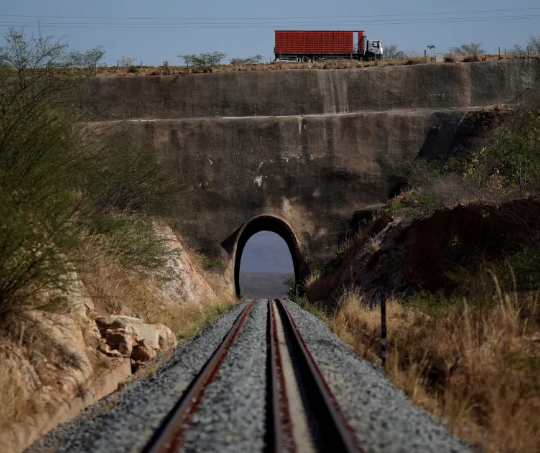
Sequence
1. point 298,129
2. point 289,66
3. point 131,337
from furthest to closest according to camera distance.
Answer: point 289,66 < point 298,129 < point 131,337

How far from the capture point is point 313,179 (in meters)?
31.2

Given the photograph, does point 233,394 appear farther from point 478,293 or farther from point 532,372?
point 478,293

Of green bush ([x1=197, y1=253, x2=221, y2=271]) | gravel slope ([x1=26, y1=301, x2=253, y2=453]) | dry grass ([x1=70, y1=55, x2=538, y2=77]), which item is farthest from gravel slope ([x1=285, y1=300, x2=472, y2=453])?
dry grass ([x1=70, y1=55, x2=538, y2=77])

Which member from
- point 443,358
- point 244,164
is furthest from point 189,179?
point 443,358

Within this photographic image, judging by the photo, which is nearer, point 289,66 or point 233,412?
point 233,412

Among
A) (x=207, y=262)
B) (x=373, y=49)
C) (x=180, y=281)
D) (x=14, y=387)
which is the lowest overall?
(x=14, y=387)

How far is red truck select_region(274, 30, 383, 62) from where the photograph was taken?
41062mm

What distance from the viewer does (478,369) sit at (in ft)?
25.2

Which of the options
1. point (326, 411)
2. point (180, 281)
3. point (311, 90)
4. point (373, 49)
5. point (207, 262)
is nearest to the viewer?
point (326, 411)

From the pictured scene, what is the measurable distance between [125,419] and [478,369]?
4.05 m

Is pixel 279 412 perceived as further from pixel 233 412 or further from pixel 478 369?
pixel 478 369

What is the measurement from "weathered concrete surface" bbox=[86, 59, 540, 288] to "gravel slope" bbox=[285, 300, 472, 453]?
20.7 m

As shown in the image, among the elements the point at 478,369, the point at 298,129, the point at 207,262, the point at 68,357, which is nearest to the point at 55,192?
the point at 68,357

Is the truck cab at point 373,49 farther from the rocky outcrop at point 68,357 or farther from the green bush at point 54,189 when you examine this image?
the rocky outcrop at point 68,357
